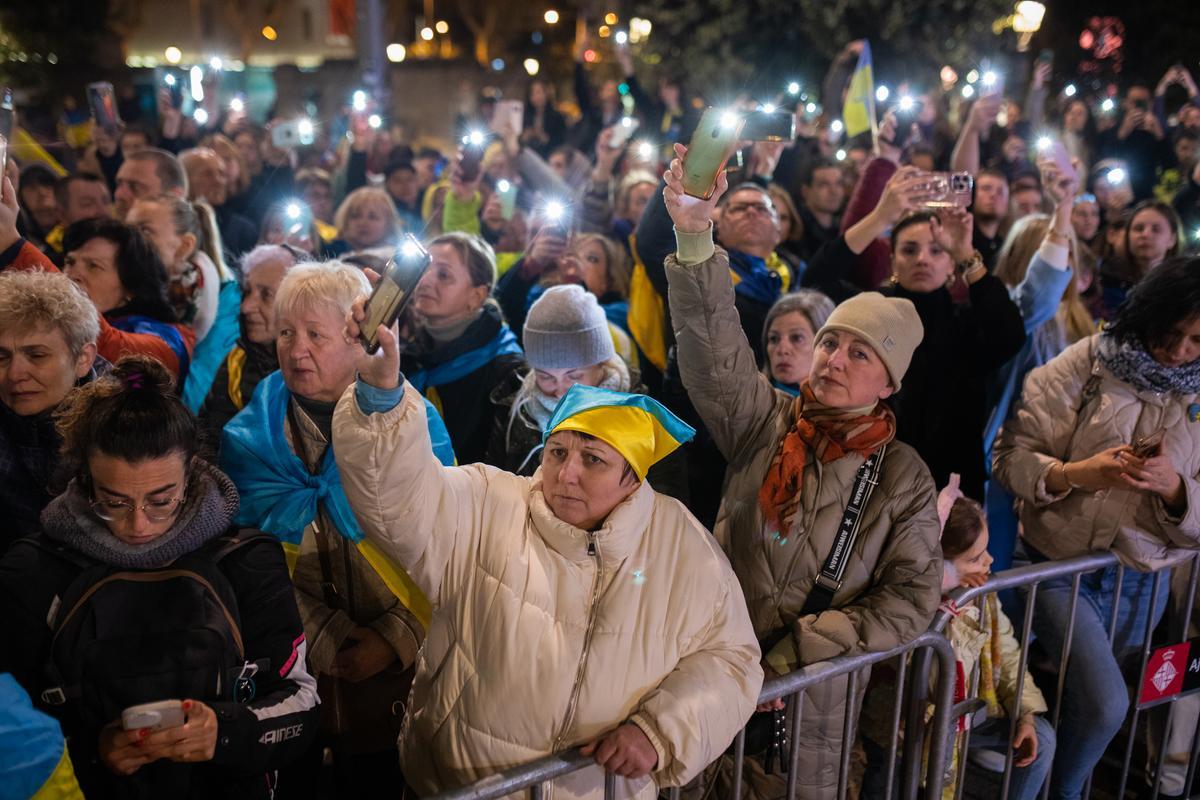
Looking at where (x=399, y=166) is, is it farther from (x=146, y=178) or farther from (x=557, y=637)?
(x=557, y=637)

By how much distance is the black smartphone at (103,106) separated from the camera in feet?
22.6

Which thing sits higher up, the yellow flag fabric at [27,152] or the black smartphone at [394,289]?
the yellow flag fabric at [27,152]

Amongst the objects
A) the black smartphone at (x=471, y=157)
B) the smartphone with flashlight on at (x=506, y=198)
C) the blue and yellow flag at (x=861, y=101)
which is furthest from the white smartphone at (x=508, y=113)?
the blue and yellow flag at (x=861, y=101)

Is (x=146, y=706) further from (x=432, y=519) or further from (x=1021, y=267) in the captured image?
(x=1021, y=267)

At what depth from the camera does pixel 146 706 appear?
2084mm

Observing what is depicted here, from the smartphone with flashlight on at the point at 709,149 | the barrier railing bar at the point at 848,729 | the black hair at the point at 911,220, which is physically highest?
the smartphone with flashlight on at the point at 709,149

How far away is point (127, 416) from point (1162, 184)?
1050cm

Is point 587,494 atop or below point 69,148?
below

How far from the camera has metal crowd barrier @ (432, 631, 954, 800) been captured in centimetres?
225

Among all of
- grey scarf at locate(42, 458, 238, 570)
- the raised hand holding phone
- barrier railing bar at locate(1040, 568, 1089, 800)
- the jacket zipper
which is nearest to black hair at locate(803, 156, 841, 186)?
barrier railing bar at locate(1040, 568, 1089, 800)

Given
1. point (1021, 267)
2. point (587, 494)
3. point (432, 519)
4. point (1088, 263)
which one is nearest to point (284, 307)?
point (432, 519)

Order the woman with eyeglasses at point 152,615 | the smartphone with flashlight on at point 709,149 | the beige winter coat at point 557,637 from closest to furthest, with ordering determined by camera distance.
→ the woman with eyeglasses at point 152,615 < the beige winter coat at point 557,637 < the smartphone with flashlight on at point 709,149

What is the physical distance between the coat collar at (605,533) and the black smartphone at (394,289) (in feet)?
2.21

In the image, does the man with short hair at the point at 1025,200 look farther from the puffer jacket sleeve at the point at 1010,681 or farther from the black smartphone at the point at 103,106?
the black smartphone at the point at 103,106
